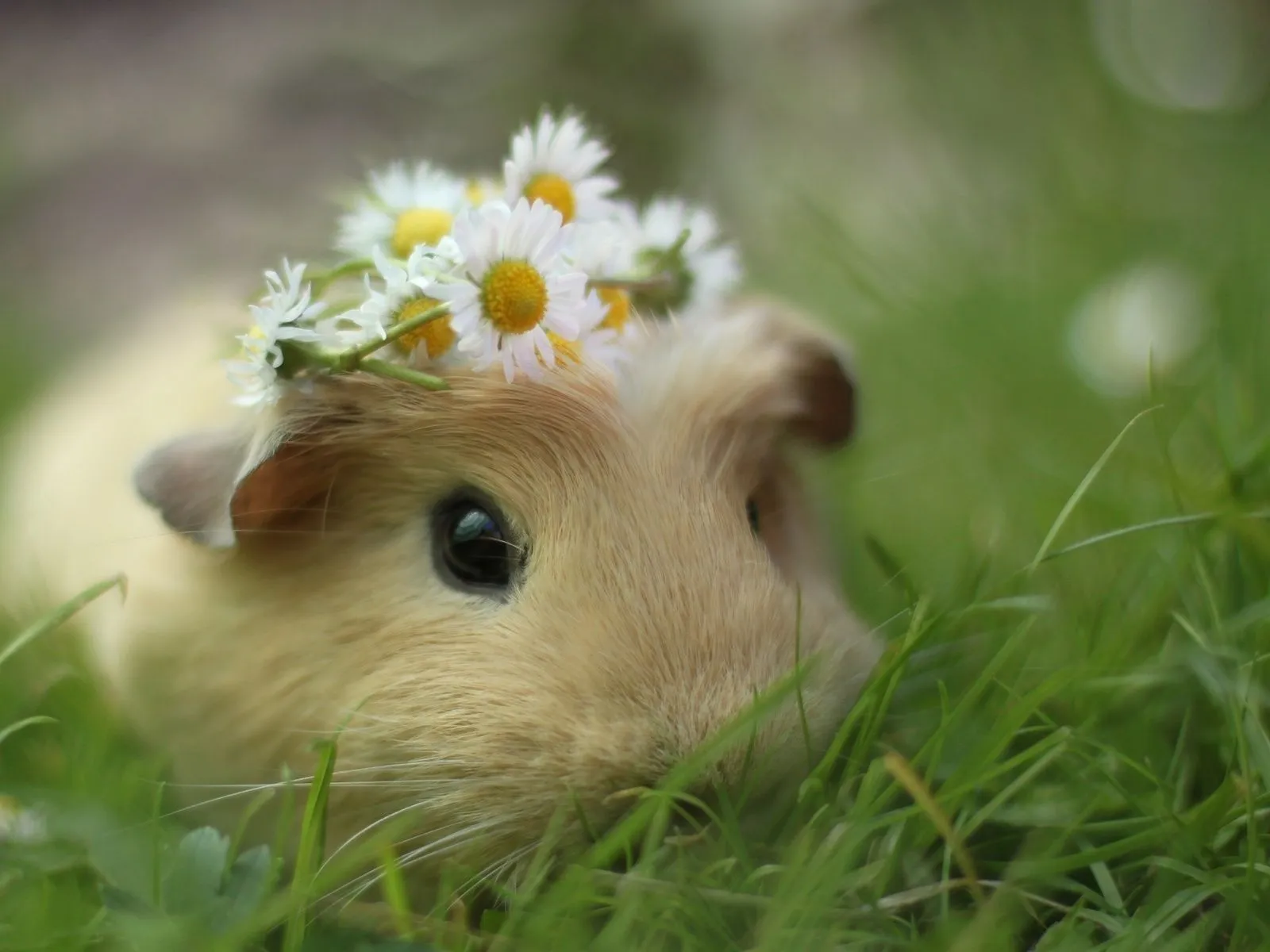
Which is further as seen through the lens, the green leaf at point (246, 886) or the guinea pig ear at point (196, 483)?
the guinea pig ear at point (196, 483)

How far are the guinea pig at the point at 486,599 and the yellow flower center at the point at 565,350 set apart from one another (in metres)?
0.02

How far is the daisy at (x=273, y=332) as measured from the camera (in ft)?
4.79

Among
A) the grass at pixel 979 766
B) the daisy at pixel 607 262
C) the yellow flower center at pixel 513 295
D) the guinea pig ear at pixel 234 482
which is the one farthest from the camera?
the daisy at pixel 607 262

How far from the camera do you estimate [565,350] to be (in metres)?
1.56

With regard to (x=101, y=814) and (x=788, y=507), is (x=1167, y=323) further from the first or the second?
(x=101, y=814)

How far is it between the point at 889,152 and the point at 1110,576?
3749 mm

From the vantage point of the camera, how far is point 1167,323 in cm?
290

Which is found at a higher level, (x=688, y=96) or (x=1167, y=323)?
(x=688, y=96)

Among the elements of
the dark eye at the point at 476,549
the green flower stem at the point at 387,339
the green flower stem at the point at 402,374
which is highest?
the green flower stem at the point at 387,339

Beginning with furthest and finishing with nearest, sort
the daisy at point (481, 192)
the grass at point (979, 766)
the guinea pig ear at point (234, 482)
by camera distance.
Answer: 1. the daisy at point (481, 192)
2. the guinea pig ear at point (234, 482)
3. the grass at point (979, 766)

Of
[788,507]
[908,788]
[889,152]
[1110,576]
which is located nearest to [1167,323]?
[1110,576]

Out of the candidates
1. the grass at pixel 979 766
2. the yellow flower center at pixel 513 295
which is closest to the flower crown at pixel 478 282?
the yellow flower center at pixel 513 295

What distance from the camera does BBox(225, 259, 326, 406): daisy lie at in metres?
1.46

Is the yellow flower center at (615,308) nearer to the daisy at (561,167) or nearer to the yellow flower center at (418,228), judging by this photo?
the daisy at (561,167)
